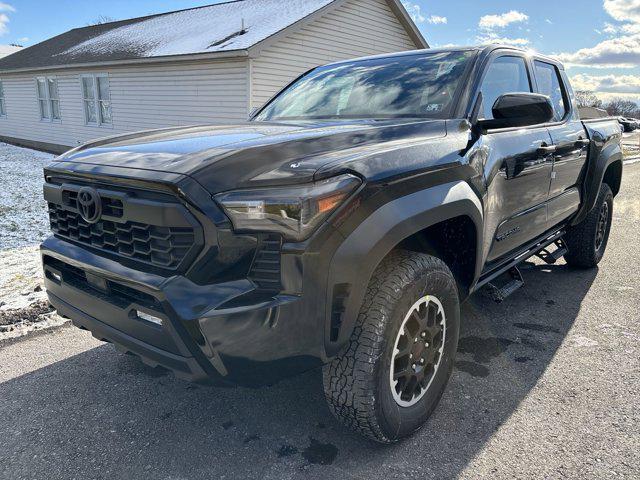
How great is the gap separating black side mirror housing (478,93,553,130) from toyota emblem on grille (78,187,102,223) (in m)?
2.03

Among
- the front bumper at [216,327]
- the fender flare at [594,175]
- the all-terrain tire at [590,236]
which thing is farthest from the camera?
the all-terrain tire at [590,236]

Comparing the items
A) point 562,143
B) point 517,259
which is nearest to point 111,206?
point 517,259

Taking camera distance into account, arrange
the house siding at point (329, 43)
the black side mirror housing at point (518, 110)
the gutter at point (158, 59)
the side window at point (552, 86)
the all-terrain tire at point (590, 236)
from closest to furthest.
Answer: 1. the black side mirror housing at point (518, 110)
2. the side window at point (552, 86)
3. the all-terrain tire at point (590, 236)
4. the gutter at point (158, 59)
5. the house siding at point (329, 43)

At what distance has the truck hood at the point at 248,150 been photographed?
6.46 feet

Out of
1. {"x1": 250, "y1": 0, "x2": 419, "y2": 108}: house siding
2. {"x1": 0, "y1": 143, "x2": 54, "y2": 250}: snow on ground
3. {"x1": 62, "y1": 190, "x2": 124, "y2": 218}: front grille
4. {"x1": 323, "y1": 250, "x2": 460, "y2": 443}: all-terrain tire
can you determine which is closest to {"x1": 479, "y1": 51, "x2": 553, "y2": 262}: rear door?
{"x1": 323, "y1": 250, "x2": 460, "y2": 443}: all-terrain tire

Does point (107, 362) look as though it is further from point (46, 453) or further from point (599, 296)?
point (599, 296)

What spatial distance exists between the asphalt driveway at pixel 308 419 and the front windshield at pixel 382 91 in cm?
166

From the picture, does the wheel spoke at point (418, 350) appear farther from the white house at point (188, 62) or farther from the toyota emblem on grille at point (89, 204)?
the white house at point (188, 62)

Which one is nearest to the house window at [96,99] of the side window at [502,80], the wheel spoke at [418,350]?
the side window at [502,80]

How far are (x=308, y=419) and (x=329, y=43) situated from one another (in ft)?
41.0

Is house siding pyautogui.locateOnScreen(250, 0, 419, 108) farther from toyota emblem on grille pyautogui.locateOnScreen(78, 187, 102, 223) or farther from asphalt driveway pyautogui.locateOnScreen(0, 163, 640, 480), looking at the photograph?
toyota emblem on grille pyautogui.locateOnScreen(78, 187, 102, 223)

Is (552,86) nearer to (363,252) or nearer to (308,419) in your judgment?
(363,252)

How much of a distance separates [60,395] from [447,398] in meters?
2.22

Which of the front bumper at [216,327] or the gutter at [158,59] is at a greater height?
the gutter at [158,59]
